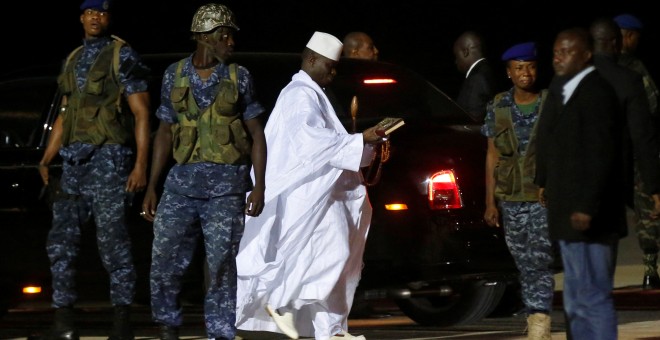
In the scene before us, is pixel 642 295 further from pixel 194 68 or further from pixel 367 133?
pixel 194 68

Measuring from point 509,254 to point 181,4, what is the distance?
10865 mm

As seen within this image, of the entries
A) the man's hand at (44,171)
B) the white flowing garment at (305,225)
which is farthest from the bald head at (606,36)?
the man's hand at (44,171)

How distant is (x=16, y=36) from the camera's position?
63.9 ft

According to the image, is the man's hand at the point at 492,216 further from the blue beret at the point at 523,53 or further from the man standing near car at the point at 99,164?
the man standing near car at the point at 99,164

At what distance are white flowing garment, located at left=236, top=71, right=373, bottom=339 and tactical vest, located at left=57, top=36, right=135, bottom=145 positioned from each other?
31.5 inches

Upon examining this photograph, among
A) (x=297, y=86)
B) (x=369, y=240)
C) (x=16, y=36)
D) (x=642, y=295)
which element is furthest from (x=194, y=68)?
(x=16, y=36)

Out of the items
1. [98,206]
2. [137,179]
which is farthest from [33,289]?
[137,179]

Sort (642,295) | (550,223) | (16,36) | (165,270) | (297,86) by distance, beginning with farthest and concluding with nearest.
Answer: (16,36) → (642,295) → (297,86) → (165,270) → (550,223)

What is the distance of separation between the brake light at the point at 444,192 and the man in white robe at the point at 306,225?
389 millimetres

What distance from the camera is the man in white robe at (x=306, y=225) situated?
31.3ft

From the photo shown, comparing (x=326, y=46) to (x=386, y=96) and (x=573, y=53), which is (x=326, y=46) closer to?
(x=386, y=96)

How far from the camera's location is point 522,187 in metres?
9.57

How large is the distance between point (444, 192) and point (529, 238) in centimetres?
56

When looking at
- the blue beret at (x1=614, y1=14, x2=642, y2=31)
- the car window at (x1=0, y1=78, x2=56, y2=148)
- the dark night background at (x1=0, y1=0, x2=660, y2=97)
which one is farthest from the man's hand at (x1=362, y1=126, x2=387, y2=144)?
the dark night background at (x1=0, y1=0, x2=660, y2=97)
